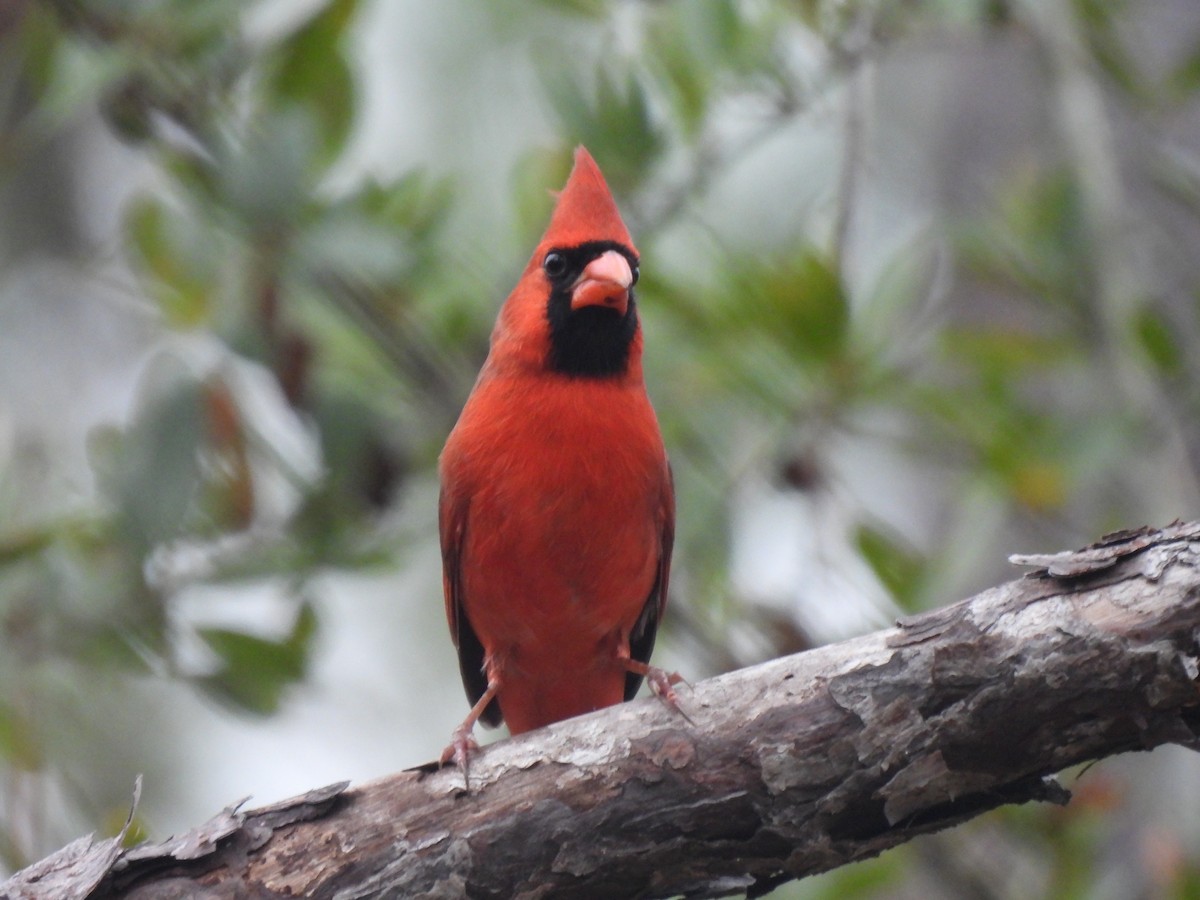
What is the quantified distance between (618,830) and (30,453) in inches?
88.0

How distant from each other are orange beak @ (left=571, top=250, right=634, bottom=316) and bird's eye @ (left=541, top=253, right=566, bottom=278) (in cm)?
12

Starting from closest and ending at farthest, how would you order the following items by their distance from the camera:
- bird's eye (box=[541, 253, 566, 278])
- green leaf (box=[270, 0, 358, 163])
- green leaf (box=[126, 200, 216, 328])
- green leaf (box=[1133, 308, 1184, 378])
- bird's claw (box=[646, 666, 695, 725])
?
bird's claw (box=[646, 666, 695, 725]), bird's eye (box=[541, 253, 566, 278]), green leaf (box=[270, 0, 358, 163]), green leaf (box=[1133, 308, 1184, 378]), green leaf (box=[126, 200, 216, 328])

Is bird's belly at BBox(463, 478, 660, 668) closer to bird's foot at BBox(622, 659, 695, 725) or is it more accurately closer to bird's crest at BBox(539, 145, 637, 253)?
bird's foot at BBox(622, 659, 695, 725)

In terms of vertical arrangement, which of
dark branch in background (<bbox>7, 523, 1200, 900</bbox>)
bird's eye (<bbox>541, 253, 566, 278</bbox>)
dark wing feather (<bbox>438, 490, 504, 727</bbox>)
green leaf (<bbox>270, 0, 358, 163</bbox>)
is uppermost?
green leaf (<bbox>270, 0, 358, 163</bbox>)

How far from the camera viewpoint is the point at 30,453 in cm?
395

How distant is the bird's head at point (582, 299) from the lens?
341 cm

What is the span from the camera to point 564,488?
327 cm

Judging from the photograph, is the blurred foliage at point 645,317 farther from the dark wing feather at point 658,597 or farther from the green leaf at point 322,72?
the dark wing feather at point 658,597

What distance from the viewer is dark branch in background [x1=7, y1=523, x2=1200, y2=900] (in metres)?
2.28

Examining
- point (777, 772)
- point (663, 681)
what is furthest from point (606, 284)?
point (777, 772)

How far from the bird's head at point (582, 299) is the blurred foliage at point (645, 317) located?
1.07ft

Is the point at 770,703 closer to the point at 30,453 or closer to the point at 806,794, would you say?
the point at 806,794

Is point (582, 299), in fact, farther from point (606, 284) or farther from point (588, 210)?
point (588, 210)

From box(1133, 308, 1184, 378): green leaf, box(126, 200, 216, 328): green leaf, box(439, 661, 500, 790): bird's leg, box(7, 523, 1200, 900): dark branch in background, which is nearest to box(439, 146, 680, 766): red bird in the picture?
box(439, 661, 500, 790): bird's leg
